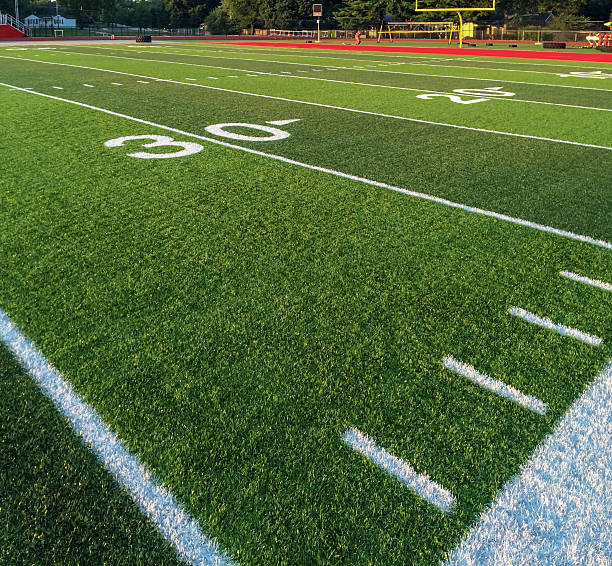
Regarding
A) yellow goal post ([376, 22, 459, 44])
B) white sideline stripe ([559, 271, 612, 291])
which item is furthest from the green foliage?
white sideline stripe ([559, 271, 612, 291])

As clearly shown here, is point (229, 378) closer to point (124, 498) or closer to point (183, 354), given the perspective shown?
point (183, 354)

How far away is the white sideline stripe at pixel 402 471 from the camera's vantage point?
1.66m

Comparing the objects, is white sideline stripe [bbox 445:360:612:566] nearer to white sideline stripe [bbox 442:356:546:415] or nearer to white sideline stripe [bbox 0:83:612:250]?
white sideline stripe [bbox 442:356:546:415]

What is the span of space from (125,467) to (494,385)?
1394mm

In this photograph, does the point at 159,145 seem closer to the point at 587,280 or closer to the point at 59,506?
the point at 587,280

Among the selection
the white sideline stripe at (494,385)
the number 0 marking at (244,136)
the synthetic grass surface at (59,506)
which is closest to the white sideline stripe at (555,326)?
the white sideline stripe at (494,385)

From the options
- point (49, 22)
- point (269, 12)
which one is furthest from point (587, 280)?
point (49, 22)

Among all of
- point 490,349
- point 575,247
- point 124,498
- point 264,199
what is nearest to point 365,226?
point 264,199

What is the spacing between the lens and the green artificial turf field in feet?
5.35

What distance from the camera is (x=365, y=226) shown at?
381 centimetres

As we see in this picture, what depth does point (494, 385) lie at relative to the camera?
2.17 meters

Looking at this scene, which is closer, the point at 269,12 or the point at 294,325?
the point at 294,325

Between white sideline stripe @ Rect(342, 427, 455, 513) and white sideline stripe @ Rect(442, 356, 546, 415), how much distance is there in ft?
1.85

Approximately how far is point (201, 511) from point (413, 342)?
48.1 inches
